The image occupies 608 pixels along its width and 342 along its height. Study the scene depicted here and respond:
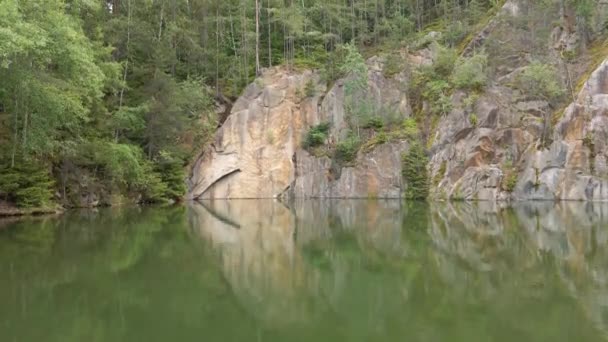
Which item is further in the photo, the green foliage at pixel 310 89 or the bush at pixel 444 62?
the green foliage at pixel 310 89

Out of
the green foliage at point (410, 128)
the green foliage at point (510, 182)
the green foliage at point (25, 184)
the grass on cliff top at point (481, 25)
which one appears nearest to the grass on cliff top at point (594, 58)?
the green foliage at point (510, 182)

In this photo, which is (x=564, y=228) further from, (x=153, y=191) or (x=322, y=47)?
(x=322, y=47)

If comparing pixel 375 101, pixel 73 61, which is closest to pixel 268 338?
pixel 73 61

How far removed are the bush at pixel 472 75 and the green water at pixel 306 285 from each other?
71.0 ft

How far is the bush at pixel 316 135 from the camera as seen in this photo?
39.8m

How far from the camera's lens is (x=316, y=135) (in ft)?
130

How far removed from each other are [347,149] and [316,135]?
2.78 metres

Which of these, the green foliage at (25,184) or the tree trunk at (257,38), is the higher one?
the tree trunk at (257,38)

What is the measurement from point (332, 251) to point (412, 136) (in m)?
25.7

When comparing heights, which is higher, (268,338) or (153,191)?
(153,191)

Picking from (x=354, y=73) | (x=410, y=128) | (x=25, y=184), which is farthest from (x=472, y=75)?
(x=25, y=184)

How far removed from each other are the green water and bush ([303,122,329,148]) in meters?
23.1

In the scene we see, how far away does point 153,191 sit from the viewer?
32781 mm

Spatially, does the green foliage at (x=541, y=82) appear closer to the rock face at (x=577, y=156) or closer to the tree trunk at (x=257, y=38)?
the rock face at (x=577, y=156)
